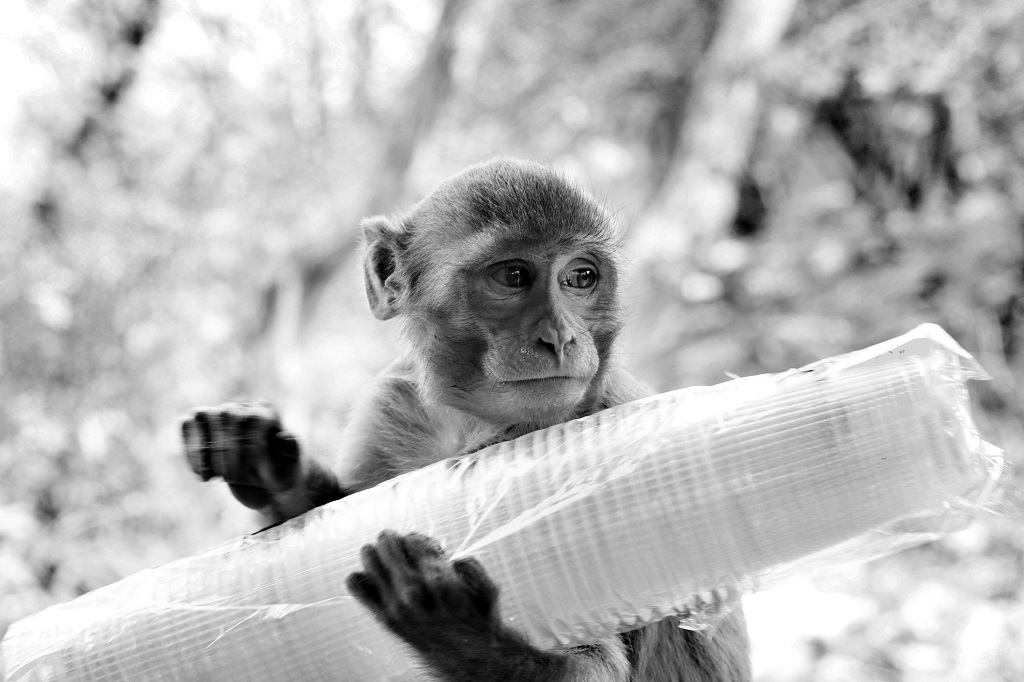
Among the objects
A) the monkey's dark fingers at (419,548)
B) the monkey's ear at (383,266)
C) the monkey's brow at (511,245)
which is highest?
the monkey's ear at (383,266)

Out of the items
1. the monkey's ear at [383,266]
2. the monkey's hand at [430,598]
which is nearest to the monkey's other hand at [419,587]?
the monkey's hand at [430,598]

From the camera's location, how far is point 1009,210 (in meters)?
7.54

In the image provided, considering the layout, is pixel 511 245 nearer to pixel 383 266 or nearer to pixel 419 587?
pixel 383 266

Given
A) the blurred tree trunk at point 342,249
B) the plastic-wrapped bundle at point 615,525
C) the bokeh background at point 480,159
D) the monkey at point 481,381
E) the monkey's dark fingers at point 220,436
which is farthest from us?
the blurred tree trunk at point 342,249

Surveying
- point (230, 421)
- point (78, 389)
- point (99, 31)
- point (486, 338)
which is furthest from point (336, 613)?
point (99, 31)

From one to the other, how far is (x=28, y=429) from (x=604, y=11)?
649 centimetres

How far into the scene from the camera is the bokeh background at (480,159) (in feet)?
18.7

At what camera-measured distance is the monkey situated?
226 cm

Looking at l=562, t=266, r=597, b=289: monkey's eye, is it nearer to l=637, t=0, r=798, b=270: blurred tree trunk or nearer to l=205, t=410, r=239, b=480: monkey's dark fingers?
l=205, t=410, r=239, b=480: monkey's dark fingers

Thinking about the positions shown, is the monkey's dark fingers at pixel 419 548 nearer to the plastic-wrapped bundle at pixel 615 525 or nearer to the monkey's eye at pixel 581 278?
the plastic-wrapped bundle at pixel 615 525

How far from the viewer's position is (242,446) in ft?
7.95

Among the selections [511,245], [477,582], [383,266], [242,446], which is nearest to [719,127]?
[383,266]

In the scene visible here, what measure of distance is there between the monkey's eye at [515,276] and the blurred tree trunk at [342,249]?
411 centimetres

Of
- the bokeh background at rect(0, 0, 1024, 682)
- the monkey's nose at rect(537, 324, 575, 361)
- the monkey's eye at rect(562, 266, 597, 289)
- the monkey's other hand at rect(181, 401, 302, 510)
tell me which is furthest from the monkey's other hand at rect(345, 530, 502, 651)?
the bokeh background at rect(0, 0, 1024, 682)
